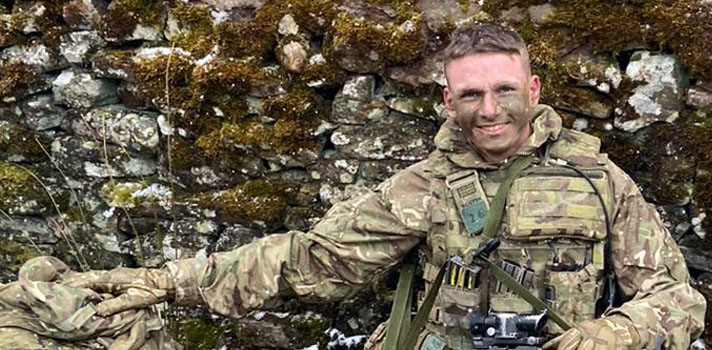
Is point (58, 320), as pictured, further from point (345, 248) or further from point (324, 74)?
point (324, 74)

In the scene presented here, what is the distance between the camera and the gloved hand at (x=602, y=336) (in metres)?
3.02

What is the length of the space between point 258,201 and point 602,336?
6.47ft

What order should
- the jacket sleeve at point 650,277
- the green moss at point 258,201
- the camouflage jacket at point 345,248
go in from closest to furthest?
the jacket sleeve at point 650,277, the camouflage jacket at point 345,248, the green moss at point 258,201

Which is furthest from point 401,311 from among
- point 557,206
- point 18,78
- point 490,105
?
point 18,78

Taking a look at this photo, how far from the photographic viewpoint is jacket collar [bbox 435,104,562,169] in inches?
137

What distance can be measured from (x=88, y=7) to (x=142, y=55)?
1.23ft

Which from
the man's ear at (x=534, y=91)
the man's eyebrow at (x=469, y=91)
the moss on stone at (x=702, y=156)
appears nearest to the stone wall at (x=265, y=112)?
the moss on stone at (x=702, y=156)

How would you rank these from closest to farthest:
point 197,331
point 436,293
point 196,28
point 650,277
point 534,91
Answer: point 650,277
point 534,91
point 436,293
point 196,28
point 197,331

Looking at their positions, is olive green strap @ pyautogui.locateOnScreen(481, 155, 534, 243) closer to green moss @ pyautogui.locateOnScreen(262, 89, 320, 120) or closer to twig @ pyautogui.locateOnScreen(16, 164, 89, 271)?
green moss @ pyautogui.locateOnScreen(262, 89, 320, 120)

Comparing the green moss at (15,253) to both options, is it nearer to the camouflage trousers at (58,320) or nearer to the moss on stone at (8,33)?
the moss on stone at (8,33)

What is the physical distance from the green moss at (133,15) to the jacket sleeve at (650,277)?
2327 mm

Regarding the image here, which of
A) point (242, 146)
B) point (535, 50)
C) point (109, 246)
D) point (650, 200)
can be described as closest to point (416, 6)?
point (535, 50)

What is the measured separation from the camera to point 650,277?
10.8 ft

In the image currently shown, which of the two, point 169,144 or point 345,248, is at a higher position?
point 169,144
